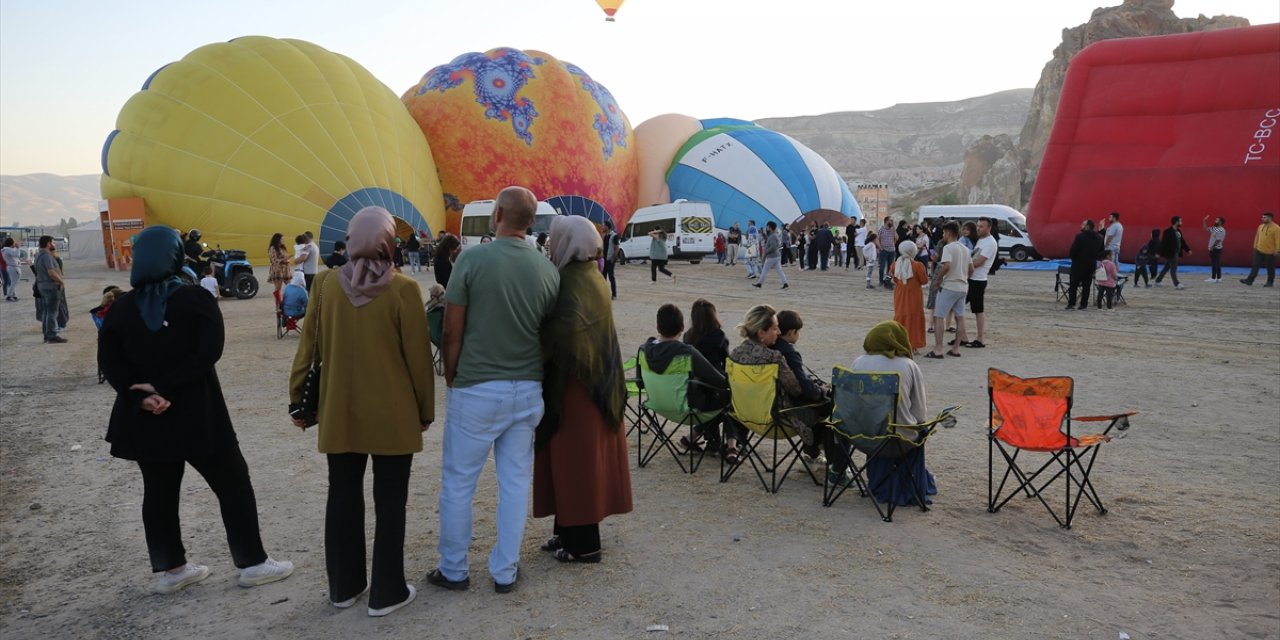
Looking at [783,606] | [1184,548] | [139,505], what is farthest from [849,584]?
[139,505]

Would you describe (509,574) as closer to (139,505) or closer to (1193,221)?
(139,505)

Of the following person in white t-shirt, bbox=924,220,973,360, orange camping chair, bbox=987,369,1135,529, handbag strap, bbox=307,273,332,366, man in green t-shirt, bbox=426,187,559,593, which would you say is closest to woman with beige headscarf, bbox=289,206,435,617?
handbag strap, bbox=307,273,332,366

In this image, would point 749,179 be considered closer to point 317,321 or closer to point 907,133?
point 317,321

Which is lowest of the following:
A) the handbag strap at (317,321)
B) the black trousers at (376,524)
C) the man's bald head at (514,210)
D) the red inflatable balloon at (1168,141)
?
the black trousers at (376,524)

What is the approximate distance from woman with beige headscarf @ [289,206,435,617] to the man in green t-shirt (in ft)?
0.50

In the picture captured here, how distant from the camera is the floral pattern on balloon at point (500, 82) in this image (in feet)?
94.7

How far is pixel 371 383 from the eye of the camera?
3475 millimetres

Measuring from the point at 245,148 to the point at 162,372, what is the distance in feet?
71.9

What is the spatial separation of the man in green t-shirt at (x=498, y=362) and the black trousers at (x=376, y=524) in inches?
8.9

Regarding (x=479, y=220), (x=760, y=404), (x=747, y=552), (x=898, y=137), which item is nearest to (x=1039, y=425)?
(x=760, y=404)

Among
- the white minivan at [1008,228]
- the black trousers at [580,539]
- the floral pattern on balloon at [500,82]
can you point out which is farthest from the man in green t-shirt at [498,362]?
the floral pattern on balloon at [500,82]

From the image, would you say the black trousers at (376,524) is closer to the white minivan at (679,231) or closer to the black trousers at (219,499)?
the black trousers at (219,499)

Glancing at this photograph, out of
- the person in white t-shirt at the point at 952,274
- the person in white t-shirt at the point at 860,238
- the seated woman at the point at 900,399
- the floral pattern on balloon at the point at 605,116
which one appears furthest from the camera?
the floral pattern on balloon at the point at 605,116

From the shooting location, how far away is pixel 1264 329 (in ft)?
40.3
